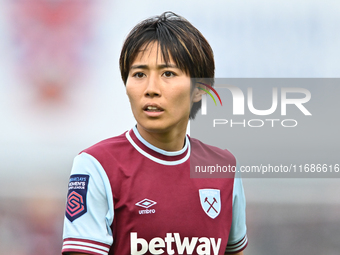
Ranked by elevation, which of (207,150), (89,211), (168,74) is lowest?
(89,211)

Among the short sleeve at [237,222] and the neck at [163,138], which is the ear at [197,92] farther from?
the short sleeve at [237,222]

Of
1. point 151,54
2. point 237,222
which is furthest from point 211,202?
point 151,54

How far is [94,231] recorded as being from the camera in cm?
139

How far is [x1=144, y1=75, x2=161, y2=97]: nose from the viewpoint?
1.46 meters

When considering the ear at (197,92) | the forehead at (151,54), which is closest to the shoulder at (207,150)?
the ear at (197,92)

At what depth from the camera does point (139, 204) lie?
1455mm

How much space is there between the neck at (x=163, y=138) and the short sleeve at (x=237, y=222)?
0.33m

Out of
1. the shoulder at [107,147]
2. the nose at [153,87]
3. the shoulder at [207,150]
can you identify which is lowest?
the shoulder at [107,147]

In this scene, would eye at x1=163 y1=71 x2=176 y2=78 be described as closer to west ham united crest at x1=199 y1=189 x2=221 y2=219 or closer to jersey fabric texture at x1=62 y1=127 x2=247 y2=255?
jersey fabric texture at x1=62 y1=127 x2=247 y2=255

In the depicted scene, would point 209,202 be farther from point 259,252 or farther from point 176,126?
point 259,252

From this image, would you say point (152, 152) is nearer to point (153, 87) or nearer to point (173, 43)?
point (153, 87)

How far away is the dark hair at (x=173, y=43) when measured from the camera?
5.06 ft

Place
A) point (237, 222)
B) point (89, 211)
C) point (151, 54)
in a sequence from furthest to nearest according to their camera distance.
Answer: point (237, 222) → point (151, 54) → point (89, 211)

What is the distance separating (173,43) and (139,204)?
62 centimetres
